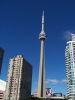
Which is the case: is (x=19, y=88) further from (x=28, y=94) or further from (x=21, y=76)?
(x=28, y=94)

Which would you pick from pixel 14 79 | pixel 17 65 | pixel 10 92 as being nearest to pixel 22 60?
pixel 17 65

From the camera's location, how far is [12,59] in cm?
18650

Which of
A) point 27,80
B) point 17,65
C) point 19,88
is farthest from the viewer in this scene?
point 27,80

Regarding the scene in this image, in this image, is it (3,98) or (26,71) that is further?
(26,71)

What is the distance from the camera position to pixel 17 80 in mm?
174375

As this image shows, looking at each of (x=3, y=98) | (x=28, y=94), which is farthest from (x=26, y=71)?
(x=3, y=98)

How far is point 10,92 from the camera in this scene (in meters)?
171

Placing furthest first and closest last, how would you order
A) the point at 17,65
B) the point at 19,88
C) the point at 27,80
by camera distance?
the point at 27,80 < the point at 17,65 < the point at 19,88

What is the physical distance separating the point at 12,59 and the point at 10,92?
32.2m

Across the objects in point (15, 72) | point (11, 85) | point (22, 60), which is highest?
point (22, 60)

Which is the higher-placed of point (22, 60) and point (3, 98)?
point (22, 60)

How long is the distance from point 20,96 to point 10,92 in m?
9.53

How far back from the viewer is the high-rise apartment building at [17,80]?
556 ft

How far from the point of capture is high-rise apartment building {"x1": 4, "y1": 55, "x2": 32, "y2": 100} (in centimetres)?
16938
